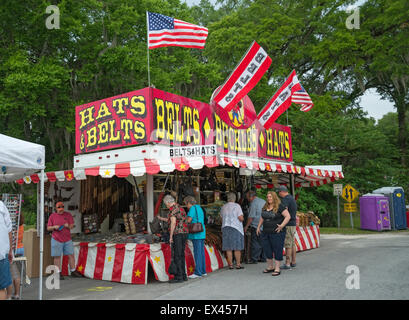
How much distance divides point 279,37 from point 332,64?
12.7 feet

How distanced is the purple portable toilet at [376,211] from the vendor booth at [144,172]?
8.14m

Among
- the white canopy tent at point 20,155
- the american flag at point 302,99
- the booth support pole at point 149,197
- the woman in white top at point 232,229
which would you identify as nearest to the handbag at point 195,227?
the woman in white top at point 232,229

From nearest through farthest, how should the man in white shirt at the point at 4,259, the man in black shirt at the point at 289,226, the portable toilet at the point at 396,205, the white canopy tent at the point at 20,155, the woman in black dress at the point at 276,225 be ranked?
the man in white shirt at the point at 4,259 < the white canopy tent at the point at 20,155 < the woman in black dress at the point at 276,225 < the man in black shirt at the point at 289,226 < the portable toilet at the point at 396,205

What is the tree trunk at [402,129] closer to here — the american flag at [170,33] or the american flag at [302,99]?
the american flag at [302,99]

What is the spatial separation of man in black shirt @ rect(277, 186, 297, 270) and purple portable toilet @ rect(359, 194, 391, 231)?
37.0 ft

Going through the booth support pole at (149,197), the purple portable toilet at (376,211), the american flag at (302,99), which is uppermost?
the american flag at (302,99)

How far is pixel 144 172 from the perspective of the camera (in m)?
7.59

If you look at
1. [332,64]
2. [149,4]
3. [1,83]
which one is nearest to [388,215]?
[332,64]

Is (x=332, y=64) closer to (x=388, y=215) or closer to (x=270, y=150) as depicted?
(x=388, y=215)

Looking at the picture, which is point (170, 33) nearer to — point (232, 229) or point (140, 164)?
point (140, 164)

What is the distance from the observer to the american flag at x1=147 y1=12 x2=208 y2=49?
9.49 metres

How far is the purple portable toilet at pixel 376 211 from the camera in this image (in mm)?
18641

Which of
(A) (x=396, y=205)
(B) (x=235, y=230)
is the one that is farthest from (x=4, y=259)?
(A) (x=396, y=205)

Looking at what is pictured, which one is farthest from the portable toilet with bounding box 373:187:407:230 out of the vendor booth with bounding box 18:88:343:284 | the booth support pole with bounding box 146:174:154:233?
the booth support pole with bounding box 146:174:154:233
